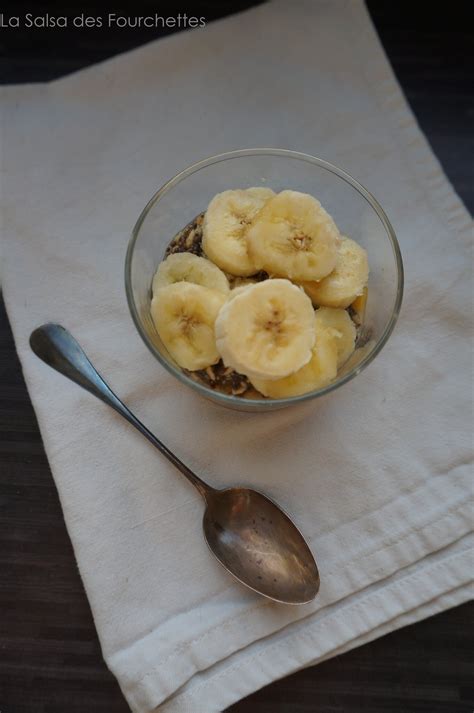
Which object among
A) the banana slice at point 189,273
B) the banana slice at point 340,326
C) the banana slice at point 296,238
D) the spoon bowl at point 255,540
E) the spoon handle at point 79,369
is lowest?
the spoon bowl at point 255,540

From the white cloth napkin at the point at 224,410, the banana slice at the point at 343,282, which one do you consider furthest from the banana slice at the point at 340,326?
the white cloth napkin at the point at 224,410

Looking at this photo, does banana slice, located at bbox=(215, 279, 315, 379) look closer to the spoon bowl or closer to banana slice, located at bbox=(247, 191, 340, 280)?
banana slice, located at bbox=(247, 191, 340, 280)

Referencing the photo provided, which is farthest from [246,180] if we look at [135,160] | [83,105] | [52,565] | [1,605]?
[1,605]

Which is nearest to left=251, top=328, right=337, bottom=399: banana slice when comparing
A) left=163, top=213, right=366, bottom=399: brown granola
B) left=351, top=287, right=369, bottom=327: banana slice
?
left=163, top=213, right=366, bottom=399: brown granola

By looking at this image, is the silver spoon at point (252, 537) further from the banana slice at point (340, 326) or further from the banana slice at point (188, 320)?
the banana slice at point (340, 326)

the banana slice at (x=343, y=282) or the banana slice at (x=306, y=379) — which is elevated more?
the banana slice at (x=343, y=282)

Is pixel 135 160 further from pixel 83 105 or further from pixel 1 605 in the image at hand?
pixel 1 605

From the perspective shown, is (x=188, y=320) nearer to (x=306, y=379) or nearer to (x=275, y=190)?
(x=306, y=379)
